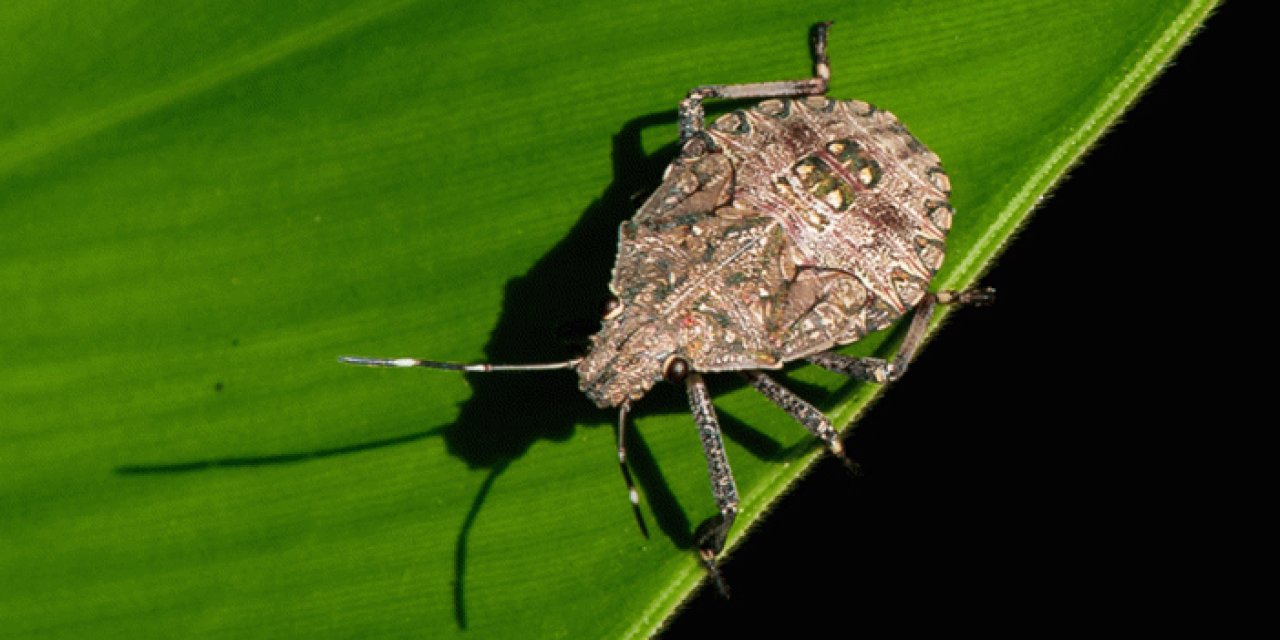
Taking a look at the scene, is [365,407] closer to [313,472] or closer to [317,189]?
[313,472]

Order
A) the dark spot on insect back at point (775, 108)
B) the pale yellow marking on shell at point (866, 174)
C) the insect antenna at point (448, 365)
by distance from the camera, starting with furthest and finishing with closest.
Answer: the dark spot on insect back at point (775, 108) → the pale yellow marking on shell at point (866, 174) → the insect antenna at point (448, 365)

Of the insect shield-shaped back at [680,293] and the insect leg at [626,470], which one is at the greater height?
the insect shield-shaped back at [680,293]

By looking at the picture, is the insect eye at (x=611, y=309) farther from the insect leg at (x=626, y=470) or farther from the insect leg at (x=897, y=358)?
the insect leg at (x=897, y=358)

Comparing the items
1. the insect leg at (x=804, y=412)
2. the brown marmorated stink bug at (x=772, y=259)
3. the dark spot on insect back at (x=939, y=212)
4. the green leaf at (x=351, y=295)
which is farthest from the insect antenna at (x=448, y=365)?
the dark spot on insect back at (x=939, y=212)

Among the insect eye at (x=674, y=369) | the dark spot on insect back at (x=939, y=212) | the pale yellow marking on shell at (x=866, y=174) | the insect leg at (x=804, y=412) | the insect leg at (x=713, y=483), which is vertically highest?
the pale yellow marking on shell at (x=866, y=174)

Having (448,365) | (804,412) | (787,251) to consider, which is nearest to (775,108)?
(787,251)

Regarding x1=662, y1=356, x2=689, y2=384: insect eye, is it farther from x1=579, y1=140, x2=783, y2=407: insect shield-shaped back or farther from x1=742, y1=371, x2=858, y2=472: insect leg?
x1=742, y1=371, x2=858, y2=472: insect leg

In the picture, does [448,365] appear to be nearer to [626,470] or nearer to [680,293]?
[626,470]
